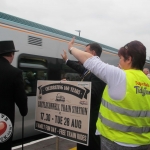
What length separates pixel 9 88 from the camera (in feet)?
7.01

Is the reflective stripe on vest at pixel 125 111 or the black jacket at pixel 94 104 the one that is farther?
the black jacket at pixel 94 104

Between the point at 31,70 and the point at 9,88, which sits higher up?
the point at 31,70

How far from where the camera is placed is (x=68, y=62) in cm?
326

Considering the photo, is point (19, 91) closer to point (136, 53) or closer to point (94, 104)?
point (94, 104)

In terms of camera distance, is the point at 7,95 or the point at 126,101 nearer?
the point at 126,101

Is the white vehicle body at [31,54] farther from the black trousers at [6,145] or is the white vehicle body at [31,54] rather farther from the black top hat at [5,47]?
the black trousers at [6,145]

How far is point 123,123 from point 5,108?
1.22 metres

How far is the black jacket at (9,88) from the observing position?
2125mm

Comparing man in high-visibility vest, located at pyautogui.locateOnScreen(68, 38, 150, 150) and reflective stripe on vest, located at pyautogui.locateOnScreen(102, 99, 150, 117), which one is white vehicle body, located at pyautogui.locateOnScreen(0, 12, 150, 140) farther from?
reflective stripe on vest, located at pyautogui.locateOnScreen(102, 99, 150, 117)

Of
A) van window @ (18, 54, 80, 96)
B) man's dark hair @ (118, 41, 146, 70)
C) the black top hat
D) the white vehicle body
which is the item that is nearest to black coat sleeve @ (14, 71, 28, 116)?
the black top hat

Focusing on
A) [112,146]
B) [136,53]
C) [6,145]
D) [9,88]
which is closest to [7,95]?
[9,88]

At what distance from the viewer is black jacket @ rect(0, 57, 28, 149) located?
83.7 inches

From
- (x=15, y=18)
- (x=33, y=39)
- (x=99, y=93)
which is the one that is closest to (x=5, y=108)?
(x=99, y=93)

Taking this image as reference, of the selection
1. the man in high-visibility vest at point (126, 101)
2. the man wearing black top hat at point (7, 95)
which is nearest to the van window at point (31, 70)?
the man wearing black top hat at point (7, 95)
